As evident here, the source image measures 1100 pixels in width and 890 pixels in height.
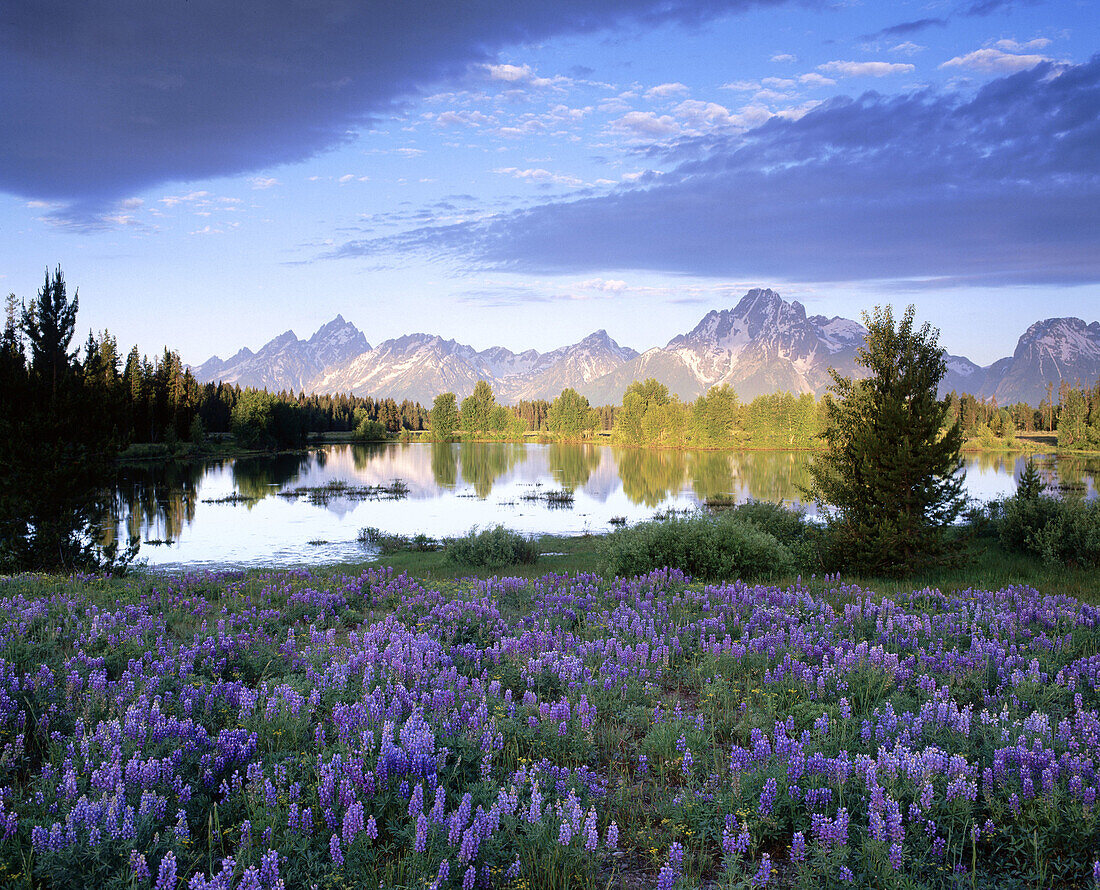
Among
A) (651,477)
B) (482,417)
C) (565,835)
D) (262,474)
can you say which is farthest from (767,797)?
(482,417)

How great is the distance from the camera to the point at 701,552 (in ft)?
50.5

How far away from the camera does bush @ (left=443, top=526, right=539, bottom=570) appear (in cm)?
1981

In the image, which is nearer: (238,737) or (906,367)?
(238,737)

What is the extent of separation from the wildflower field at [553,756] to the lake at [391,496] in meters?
17.0

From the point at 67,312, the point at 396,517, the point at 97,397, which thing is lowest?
the point at 396,517

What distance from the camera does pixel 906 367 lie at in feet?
52.2

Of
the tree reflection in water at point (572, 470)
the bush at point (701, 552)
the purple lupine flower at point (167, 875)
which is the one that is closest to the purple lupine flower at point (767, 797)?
the purple lupine flower at point (167, 875)

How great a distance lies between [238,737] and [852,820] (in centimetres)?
442

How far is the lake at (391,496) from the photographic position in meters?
29.2

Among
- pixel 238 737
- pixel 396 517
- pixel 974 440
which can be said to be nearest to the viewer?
pixel 238 737

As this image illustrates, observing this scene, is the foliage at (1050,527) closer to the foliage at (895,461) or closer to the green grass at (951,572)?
the green grass at (951,572)

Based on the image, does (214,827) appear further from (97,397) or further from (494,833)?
(97,397)

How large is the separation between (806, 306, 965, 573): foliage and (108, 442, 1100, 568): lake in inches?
313

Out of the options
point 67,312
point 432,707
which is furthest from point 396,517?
point 432,707
